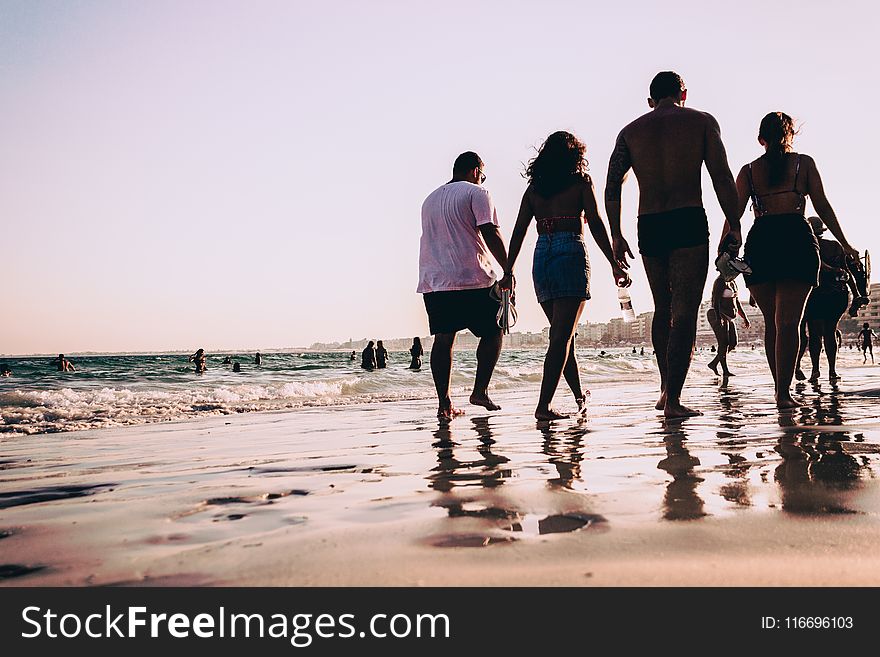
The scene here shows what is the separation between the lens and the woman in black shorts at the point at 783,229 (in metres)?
4.81

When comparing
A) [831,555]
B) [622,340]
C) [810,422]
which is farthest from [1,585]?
[622,340]

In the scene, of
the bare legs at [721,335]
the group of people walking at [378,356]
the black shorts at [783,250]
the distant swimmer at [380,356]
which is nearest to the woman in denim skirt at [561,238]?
the black shorts at [783,250]

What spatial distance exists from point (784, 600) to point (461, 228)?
423cm

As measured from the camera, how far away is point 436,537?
1468 millimetres

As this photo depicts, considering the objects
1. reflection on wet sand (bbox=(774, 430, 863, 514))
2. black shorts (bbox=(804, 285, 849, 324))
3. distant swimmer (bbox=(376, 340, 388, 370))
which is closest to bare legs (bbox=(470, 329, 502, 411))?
reflection on wet sand (bbox=(774, 430, 863, 514))

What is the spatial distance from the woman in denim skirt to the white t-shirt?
0.43 meters

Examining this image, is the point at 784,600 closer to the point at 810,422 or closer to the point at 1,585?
the point at 1,585

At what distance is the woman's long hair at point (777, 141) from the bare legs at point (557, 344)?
1.76 metres

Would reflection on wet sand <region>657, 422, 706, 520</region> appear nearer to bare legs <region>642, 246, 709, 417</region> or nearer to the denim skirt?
bare legs <region>642, 246, 709, 417</region>

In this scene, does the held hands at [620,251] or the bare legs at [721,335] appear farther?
the bare legs at [721,335]

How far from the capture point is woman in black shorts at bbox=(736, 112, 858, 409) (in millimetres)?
4812

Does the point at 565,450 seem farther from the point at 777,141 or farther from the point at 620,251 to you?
the point at 777,141

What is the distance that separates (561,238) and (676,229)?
767 millimetres

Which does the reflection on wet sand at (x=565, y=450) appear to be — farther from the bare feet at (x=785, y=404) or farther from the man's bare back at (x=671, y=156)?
the man's bare back at (x=671, y=156)
